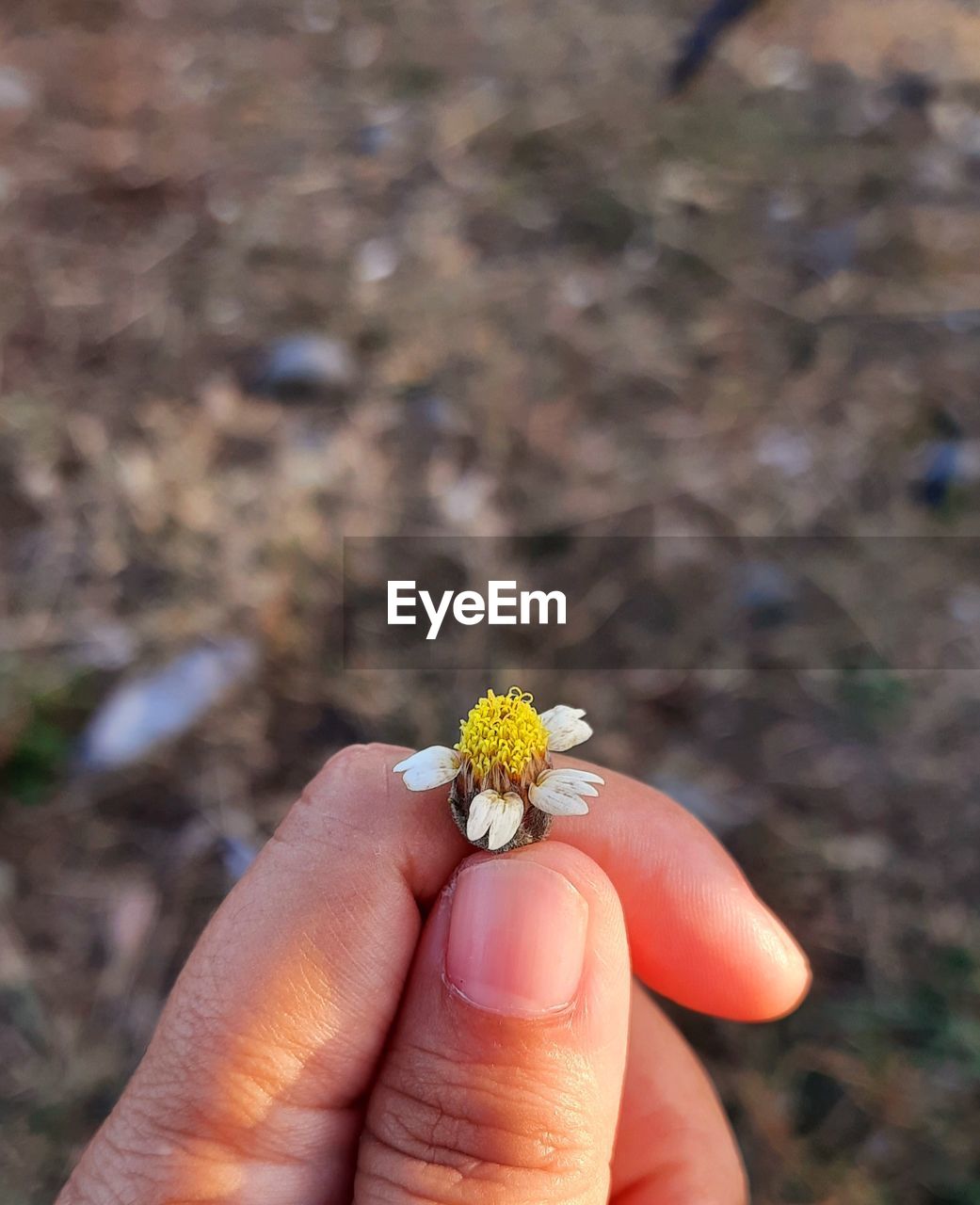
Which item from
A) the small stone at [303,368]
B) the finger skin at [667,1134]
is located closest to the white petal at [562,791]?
the finger skin at [667,1134]

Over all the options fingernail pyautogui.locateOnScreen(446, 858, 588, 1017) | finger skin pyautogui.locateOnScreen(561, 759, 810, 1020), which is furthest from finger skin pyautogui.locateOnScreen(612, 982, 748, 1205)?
fingernail pyautogui.locateOnScreen(446, 858, 588, 1017)

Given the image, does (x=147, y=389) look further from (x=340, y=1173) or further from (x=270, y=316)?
(x=340, y=1173)

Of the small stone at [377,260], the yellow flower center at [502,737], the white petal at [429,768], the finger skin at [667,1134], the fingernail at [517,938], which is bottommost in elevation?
the finger skin at [667,1134]

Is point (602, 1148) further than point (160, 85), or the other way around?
point (160, 85)

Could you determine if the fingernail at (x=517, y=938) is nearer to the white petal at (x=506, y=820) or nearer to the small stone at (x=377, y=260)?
the white petal at (x=506, y=820)

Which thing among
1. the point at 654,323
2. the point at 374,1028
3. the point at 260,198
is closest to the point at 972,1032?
the point at 374,1028

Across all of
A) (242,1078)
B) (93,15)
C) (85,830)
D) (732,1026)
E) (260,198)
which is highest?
(93,15)
